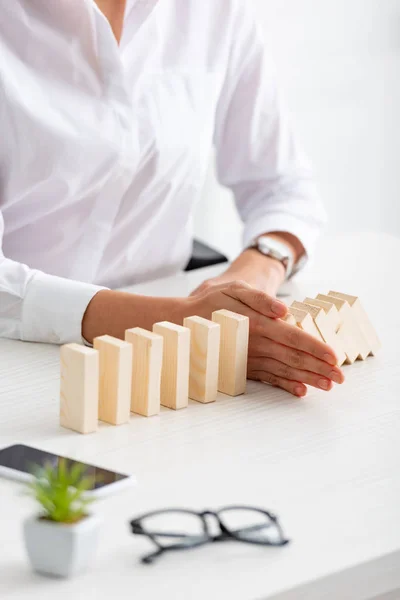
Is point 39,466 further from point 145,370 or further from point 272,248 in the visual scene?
point 272,248

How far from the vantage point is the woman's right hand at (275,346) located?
1088mm

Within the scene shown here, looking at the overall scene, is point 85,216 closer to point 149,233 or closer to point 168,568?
point 149,233

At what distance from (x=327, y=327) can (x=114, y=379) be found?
1.05 ft

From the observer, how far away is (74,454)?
0.92m

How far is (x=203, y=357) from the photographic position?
41.2 inches

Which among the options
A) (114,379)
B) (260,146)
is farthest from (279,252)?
(114,379)

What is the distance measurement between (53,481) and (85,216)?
77 centimetres

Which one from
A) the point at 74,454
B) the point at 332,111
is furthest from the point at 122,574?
the point at 332,111

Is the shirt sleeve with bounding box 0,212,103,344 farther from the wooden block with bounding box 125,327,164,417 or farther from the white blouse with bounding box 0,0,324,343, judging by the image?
the wooden block with bounding box 125,327,164,417

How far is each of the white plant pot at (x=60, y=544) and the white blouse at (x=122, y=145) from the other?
1.74 ft

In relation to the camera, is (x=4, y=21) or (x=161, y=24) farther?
(x=161, y=24)

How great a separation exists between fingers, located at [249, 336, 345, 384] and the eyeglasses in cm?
31

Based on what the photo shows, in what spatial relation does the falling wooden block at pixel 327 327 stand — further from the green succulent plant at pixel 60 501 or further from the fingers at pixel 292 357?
the green succulent plant at pixel 60 501

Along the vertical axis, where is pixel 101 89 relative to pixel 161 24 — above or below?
below
